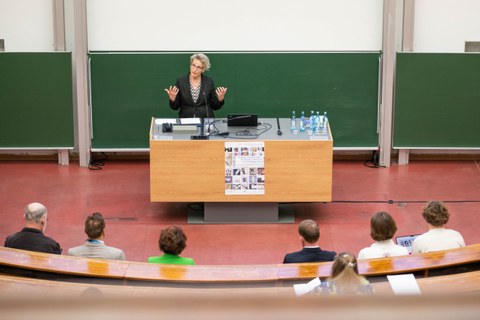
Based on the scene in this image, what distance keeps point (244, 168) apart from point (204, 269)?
131 inches

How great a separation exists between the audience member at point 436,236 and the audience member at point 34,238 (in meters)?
2.26

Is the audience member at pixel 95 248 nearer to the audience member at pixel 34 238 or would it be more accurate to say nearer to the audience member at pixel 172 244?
the audience member at pixel 34 238

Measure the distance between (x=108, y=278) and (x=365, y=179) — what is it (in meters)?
5.59

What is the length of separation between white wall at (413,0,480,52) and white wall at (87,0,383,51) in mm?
514

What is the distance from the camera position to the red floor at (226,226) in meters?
Answer: 6.69

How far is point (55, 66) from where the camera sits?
9.18m

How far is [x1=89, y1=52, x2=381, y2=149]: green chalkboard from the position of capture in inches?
360

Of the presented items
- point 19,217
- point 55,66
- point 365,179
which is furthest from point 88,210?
point 365,179

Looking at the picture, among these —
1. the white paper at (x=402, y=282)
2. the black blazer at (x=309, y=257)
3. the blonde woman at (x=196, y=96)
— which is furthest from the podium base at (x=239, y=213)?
the white paper at (x=402, y=282)

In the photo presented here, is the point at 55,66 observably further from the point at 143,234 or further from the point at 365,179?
the point at 365,179

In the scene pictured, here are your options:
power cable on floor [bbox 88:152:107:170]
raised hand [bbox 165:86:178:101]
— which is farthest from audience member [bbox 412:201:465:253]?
power cable on floor [bbox 88:152:107:170]

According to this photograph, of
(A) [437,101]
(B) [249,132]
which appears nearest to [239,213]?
(B) [249,132]

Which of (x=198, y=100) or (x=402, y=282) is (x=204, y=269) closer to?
(x=402, y=282)

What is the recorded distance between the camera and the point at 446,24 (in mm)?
9266
